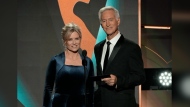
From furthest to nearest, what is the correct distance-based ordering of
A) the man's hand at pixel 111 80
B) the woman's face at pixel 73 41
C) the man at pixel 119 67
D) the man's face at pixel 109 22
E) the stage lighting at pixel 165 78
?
the stage lighting at pixel 165 78 → the woman's face at pixel 73 41 → the man's face at pixel 109 22 → the man at pixel 119 67 → the man's hand at pixel 111 80

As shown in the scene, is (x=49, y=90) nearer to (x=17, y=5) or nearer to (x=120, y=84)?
(x=120, y=84)

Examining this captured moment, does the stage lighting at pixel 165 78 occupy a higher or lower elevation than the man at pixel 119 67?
lower

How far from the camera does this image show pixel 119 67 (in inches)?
65.7

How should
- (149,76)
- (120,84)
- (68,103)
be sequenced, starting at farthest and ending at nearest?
(149,76), (68,103), (120,84)

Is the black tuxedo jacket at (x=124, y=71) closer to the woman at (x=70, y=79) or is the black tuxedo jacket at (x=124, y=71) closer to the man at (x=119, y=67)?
the man at (x=119, y=67)

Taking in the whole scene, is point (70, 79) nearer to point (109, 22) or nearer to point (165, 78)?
point (109, 22)

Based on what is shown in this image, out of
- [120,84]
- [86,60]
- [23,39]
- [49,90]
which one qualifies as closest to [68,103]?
[49,90]

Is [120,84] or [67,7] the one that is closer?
[120,84]

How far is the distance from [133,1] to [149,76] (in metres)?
0.97

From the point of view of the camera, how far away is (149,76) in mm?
3135

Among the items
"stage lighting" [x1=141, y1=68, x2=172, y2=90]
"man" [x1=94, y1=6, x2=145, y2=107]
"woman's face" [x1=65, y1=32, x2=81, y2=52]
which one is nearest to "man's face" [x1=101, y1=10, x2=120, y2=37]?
"man" [x1=94, y1=6, x2=145, y2=107]

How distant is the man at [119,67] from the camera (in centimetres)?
162

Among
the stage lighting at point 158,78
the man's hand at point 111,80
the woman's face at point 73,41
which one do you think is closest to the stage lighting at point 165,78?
the stage lighting at point 158,78

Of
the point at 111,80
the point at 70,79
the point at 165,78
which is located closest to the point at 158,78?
the point at 165,78
